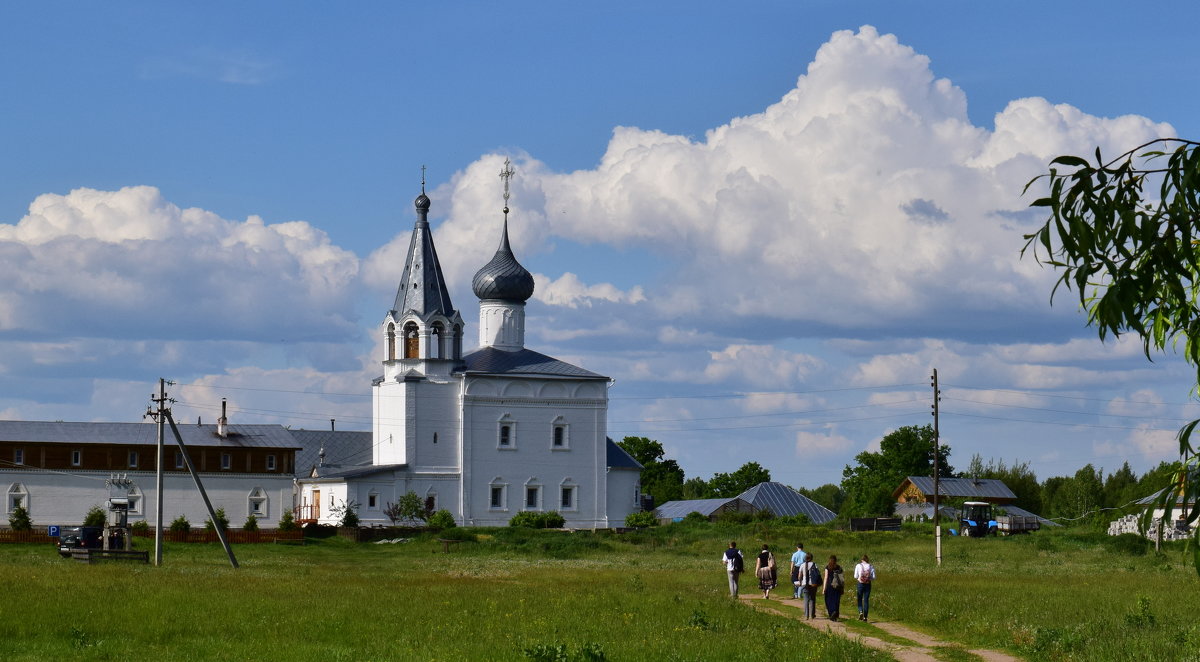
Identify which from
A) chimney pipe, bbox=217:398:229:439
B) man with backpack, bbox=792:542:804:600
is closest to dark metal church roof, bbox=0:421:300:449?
chimney pipe, bbox=217:398:229:439

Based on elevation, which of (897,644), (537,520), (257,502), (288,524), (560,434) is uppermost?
(560,434)

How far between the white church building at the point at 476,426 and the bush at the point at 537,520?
5.97ft

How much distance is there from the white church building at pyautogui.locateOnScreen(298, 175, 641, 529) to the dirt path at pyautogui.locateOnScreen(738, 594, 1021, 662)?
45944 mm

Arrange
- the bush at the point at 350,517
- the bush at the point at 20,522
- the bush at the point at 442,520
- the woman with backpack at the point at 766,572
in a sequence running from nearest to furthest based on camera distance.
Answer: the woman with backpack at the point at 766,572
the bush at the point at 20,522
the bush at the point at 350,517
the bush at the point at 442,520

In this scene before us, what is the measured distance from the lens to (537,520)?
74688 millimetres

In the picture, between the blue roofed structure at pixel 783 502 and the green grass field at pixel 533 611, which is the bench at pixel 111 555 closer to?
the green grass field at pixel 533 611

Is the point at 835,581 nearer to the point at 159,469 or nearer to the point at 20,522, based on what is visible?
the point at 159,469

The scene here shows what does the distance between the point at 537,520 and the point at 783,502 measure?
71.0ft

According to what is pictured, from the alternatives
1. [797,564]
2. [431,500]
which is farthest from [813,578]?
[431,500]

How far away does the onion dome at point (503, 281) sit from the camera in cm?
8081

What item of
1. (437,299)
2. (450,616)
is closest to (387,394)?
(437,299)

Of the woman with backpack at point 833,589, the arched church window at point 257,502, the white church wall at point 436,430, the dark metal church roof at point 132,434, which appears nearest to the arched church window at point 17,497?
the dark metal church roof at point 132,434

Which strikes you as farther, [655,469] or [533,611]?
[655,469]

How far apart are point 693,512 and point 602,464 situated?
12.2 meters
